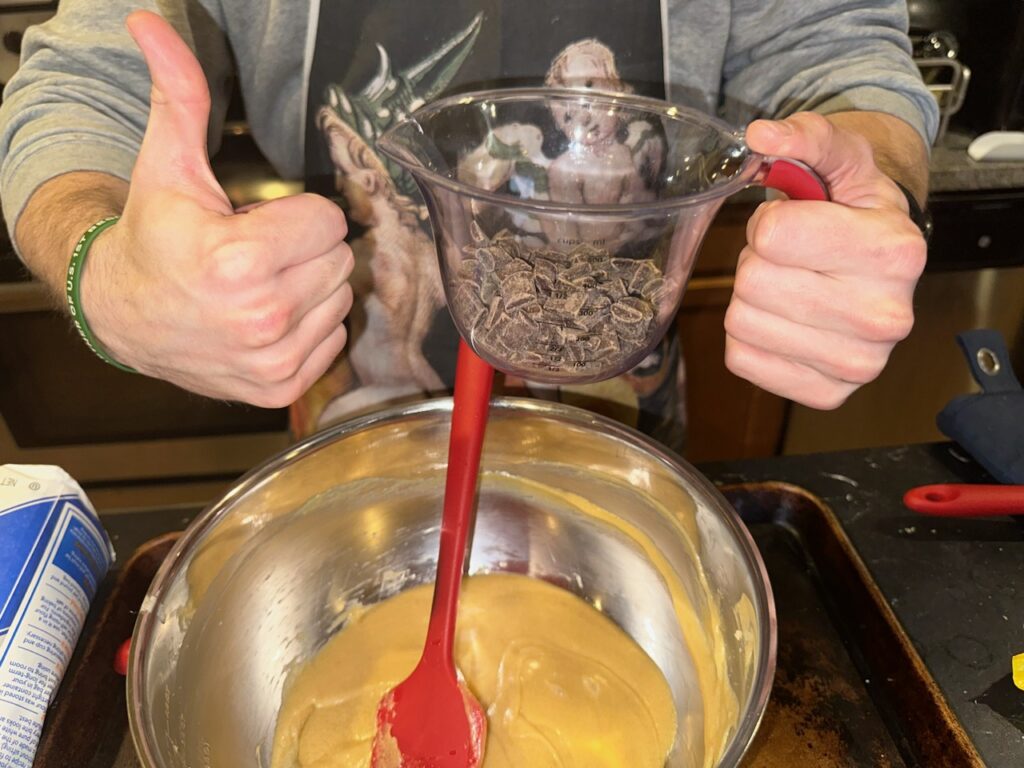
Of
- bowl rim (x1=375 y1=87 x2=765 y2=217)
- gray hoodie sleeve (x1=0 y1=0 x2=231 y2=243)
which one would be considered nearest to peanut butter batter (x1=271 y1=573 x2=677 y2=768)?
bowl rim (x1=375 y1=87 x2=765 y2=217)

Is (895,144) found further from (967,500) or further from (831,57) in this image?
(967,500)

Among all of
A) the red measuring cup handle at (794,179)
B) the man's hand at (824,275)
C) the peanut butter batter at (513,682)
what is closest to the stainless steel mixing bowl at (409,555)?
the peanut butter batter at (513,682)

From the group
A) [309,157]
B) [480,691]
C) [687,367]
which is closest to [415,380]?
[309,157]

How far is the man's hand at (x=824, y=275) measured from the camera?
55 centimetres

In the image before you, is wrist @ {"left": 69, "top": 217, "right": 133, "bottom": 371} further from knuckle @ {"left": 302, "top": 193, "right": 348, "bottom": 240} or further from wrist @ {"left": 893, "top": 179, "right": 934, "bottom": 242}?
wrist @ {"left": 893, "top": 179, "right": 934, "bottom": 242}

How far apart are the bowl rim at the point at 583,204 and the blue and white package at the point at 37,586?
1.32 ft

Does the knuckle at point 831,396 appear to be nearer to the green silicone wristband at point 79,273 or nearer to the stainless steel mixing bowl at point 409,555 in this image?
the stainless steel mixing bowl at point 409,555

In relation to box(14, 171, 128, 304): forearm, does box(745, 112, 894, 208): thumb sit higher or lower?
higher

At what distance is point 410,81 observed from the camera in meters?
0.88

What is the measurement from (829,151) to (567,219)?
22 cm

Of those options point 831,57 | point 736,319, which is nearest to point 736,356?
point 736,319

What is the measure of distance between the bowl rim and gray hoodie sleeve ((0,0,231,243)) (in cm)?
37

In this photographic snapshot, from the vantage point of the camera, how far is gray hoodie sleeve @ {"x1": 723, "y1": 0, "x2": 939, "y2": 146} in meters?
0.89

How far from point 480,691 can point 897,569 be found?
0.39 meters
